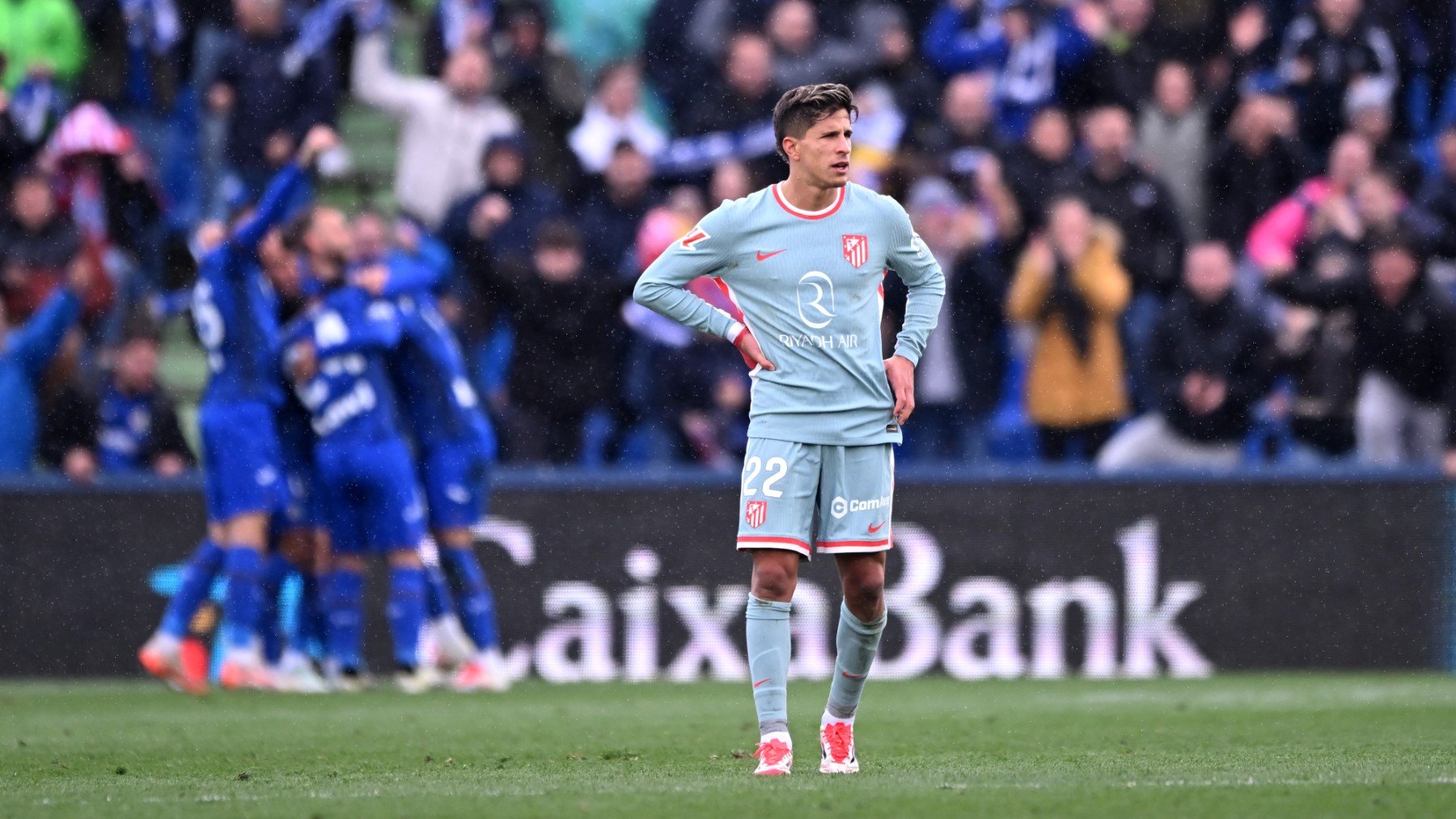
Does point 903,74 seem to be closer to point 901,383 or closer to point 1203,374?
point 1203,374

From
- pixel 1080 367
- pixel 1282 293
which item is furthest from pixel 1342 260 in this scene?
pixel 1080 367

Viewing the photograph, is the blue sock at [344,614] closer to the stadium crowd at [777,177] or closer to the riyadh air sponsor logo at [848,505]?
the stadium crowd at [777,177]

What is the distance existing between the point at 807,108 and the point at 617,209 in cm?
755

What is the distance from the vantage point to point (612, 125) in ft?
47.7

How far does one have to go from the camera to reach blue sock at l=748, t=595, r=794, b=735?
6.66 m

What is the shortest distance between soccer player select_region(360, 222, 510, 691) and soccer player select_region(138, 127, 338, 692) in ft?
2.21

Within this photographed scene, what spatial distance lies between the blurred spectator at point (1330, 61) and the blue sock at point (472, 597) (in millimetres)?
6306

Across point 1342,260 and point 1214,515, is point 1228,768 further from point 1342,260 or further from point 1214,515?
point 1342,260

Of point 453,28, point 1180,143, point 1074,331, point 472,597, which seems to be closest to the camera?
point 472,597

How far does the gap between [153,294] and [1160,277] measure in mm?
6773

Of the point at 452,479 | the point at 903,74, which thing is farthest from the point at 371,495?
the point at 903,74

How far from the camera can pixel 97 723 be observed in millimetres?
9766

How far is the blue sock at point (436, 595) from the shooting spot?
1252 centimetres

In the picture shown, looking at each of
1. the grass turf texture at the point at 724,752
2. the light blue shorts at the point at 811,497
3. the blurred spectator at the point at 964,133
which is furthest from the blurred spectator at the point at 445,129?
the light blue shorts at the point at 811,497
